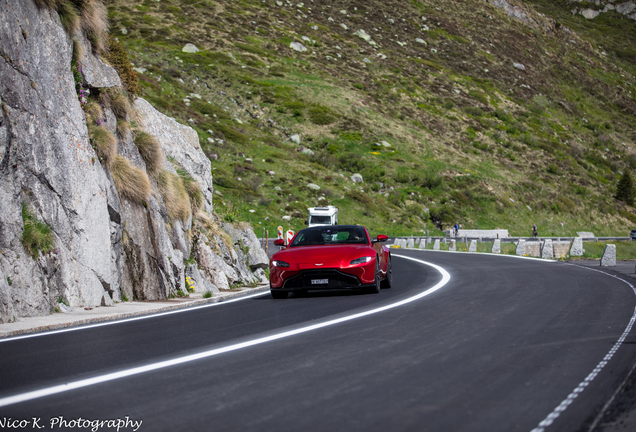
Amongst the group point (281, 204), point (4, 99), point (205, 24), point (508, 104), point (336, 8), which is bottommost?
point (281, 204)

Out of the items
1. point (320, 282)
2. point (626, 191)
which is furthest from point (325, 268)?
point (626, 191)

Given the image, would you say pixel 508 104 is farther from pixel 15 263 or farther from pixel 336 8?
pixel 15 263

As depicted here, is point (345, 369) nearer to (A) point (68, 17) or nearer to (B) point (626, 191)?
(A) point (68, 17)

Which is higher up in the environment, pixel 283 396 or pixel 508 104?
pixel 508 104

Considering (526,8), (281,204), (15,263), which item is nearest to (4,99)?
(15,263)

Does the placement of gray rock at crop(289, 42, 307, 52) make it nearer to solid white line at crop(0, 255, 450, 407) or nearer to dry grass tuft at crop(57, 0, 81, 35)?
dry grass tuft at crop(57, 0, 81, 35)

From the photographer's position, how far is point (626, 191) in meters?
82.3

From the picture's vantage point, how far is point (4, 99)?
1005 cm

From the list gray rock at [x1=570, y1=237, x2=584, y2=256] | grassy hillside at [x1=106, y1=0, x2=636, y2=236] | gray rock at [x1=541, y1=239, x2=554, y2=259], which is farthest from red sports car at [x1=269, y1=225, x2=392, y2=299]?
grassy hillside at [x1=106, y1=0, x2=636, y2=236]

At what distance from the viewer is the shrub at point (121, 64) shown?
1603 cm

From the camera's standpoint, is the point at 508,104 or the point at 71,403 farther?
the point at 508,104

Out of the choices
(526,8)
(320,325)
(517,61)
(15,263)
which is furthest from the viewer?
(526,8)

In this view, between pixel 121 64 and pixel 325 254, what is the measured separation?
8362 mm

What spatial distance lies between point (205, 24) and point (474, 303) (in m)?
93.8
